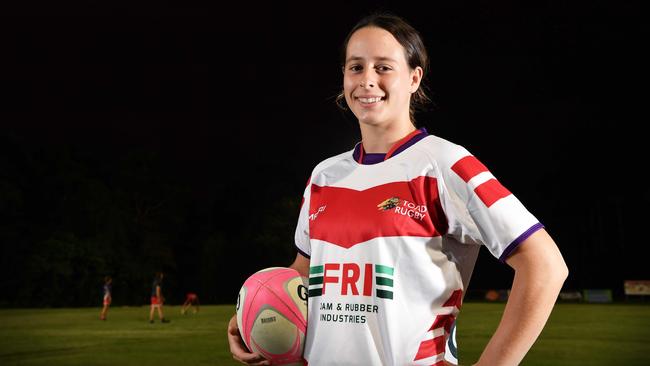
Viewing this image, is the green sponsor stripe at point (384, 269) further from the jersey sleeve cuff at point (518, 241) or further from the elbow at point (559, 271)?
the elbow at point (559, 271)

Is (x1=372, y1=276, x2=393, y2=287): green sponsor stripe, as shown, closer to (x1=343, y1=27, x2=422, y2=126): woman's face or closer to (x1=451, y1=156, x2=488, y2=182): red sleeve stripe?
(x1=451, y1=156, x2=488, y2=182): red sleeve stripe

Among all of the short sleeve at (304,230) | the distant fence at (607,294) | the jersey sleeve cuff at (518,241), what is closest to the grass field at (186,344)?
the short sleeve at (304,230)

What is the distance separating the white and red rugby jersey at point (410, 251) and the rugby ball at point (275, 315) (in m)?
0.10

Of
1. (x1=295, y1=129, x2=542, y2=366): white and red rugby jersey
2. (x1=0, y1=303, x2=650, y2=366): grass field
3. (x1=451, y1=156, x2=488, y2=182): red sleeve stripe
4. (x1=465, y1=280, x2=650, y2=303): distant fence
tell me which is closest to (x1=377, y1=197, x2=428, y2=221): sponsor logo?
(x1=295, y1=129, x2=542, y2=366): white and red rugby jersey

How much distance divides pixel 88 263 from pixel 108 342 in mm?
37740

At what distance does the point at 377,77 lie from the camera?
8.54 ft

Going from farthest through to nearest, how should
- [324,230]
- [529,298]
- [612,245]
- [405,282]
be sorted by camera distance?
[612,245]
[324,230]
[405,282]
[529,298]

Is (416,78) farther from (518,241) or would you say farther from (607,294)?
(607,294)

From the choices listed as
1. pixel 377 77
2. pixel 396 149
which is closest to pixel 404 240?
pixel 396 149

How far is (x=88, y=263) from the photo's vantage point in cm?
5084

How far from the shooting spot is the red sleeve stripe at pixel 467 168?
7.80 ft

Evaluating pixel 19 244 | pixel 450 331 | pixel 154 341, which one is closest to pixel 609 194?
pixel 19 244

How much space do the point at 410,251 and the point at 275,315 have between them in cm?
64

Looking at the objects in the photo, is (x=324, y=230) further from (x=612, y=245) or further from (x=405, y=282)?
(x=612, y=245)
